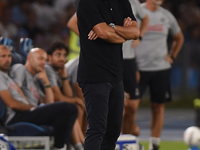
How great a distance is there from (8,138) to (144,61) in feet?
7.79

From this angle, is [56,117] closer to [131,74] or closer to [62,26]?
[131,74]

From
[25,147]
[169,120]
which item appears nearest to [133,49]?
[25,147]

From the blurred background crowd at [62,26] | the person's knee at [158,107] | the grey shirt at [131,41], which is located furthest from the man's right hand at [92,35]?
the blurred background crowd at [62,26]

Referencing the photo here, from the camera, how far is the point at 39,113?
567 cm

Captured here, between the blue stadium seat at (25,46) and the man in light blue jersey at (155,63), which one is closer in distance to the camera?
the blue stadium seat at (25,46)

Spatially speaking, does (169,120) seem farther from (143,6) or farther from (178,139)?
(143,6)

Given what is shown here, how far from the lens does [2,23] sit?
11.1 m

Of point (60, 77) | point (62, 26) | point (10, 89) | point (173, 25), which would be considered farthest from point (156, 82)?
point (62, 26)

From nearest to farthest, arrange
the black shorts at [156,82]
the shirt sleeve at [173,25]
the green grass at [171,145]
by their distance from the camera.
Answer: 1. the black shorts at [156,82]
2. the shirt sleeve at [173,25]
3. the green grass at [171,145]

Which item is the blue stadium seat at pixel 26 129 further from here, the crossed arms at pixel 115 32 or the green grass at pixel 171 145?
the green grass at pixel 171 145

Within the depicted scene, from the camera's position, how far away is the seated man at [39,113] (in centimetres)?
563

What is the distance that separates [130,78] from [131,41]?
45cm

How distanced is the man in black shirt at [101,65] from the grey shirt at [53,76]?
2065 millimetres

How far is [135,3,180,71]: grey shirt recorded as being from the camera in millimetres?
7070
